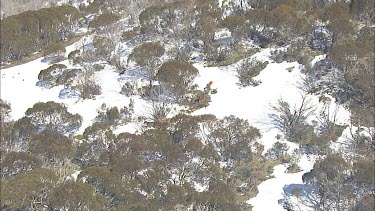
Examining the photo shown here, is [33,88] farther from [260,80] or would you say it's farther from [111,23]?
[260,80]

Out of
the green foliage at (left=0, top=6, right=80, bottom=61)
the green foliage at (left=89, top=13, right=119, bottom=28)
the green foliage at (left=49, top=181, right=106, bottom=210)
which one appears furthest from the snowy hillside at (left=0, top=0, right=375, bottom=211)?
the green foliage at (left=0, top=6, right=80, bottom=61)

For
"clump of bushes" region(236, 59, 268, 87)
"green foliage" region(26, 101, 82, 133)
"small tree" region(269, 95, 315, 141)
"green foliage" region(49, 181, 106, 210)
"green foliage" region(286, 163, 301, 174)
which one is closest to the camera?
"green foliage" region(49, 181, 106, 210)

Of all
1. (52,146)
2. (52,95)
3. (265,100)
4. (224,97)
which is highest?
(52,95)

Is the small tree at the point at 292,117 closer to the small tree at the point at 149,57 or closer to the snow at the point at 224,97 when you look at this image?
the snow at the point at 224,97

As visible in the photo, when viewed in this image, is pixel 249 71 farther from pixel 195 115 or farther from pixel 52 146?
pixel 52 146

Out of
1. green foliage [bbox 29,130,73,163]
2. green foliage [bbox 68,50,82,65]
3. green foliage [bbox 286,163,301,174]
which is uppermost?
green foliage [bbox 68,50,82,65]

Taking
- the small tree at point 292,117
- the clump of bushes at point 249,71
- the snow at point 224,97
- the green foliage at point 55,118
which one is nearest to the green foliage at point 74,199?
the snow at point 224,97

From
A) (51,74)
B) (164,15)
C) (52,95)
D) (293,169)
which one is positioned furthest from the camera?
(164,15)

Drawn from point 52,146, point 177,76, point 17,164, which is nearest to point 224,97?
point 177,76

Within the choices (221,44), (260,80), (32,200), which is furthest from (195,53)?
(32,200)

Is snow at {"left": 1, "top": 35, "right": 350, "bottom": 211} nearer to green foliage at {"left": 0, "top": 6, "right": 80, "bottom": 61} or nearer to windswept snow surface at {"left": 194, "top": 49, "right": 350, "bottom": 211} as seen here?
windswept snow surface at {"left": 194, "top": 49, "right": 350, "bottom": 211}

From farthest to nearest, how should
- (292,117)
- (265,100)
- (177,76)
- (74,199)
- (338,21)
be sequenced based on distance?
(338,21), (177,76), (265,100), (292,117), (74,199)

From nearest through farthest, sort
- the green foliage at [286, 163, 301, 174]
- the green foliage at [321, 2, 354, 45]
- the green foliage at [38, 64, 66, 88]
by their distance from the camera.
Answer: the green foliage at [286, 163, 301, 174], the green foliage at [321, 2, 354, 45], the green foliage at [38, 64, 66, 88]
